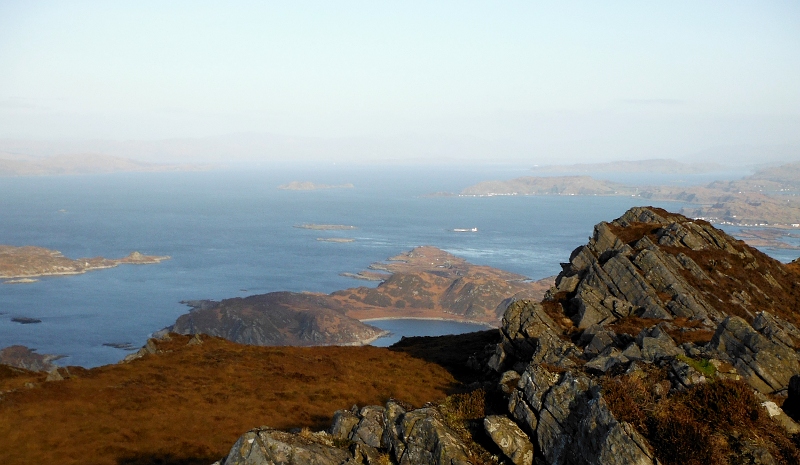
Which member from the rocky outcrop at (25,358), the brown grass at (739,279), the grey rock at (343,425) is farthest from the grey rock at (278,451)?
the rocky outcrop at (25,358)

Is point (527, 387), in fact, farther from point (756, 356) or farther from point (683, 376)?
point (756, 356)

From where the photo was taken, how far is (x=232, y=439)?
77.0 feet

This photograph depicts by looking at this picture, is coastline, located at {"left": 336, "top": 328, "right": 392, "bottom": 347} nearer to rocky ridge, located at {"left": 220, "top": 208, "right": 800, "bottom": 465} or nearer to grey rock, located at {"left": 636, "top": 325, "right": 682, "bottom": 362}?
rocky ridge, located at {"left": 220, "top": 208, "right": 800, "bottom": 465}

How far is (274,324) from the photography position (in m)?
148

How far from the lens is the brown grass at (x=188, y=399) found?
22594 mm

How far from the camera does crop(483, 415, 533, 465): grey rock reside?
1511 centimetres

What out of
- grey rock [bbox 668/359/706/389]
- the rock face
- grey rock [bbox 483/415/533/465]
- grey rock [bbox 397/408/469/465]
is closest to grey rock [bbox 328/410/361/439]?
grey rock [bbox 397/408/469/465]

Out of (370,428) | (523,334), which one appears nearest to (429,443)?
(370,428)

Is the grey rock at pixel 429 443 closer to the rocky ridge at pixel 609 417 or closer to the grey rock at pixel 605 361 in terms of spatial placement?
the rocky ridge at pixel 609 417

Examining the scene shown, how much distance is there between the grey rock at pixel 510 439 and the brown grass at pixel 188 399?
33.4ft

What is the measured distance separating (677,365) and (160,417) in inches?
800

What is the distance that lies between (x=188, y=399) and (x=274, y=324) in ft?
401

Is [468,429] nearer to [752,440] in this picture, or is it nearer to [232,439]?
[752,440]

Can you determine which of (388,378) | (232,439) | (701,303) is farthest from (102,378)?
(701,303)
